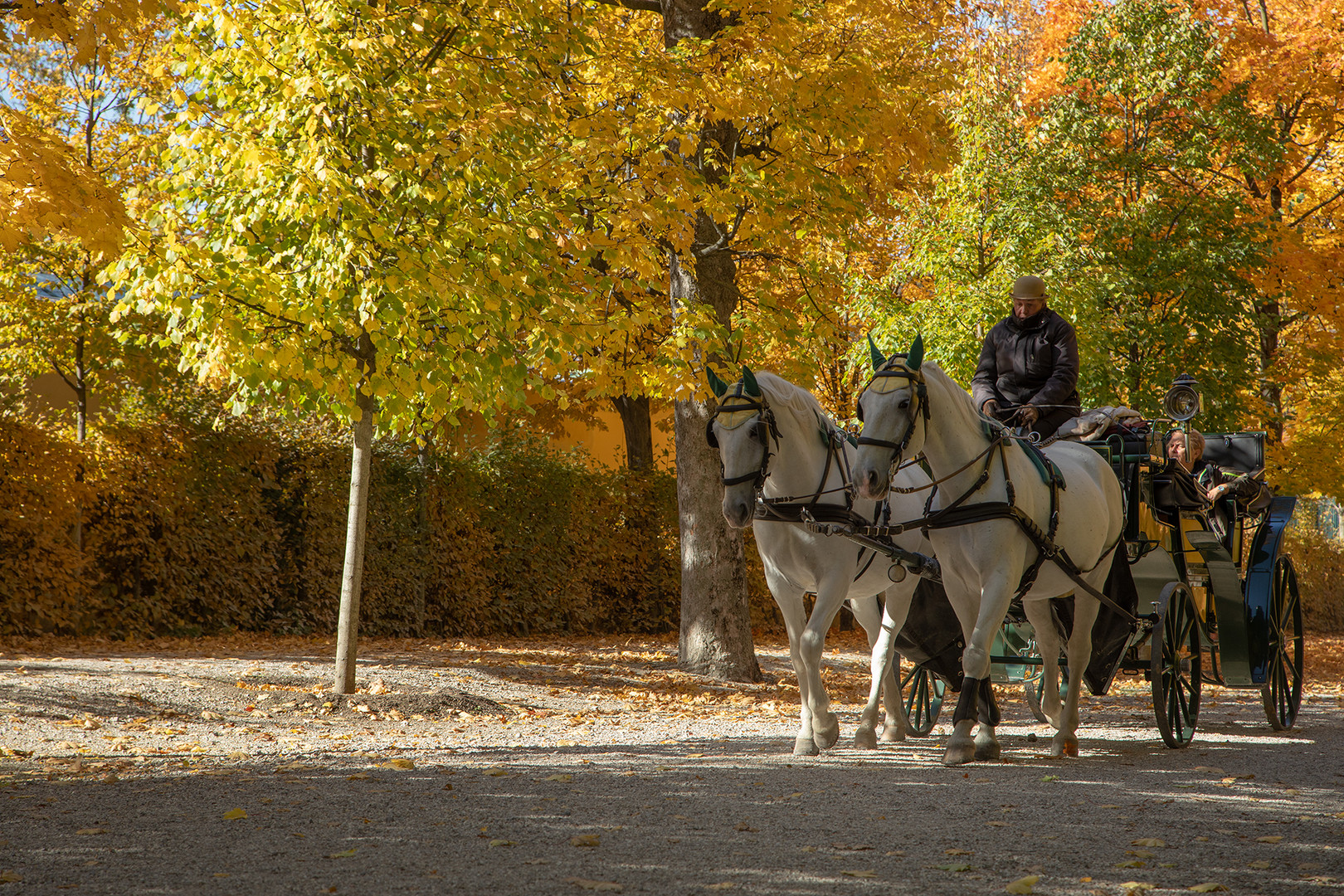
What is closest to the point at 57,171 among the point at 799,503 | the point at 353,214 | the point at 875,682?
the point at 353,214

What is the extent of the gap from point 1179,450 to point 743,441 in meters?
3.81

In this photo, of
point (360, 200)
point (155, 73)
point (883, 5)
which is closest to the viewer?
point (360, 200)

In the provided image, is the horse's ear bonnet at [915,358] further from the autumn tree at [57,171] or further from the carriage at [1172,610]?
the autumn tree at [57,171]

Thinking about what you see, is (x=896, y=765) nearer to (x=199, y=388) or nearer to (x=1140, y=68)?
(x=199, y=388)

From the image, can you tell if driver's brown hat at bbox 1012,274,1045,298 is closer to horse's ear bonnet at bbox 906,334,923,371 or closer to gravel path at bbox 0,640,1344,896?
horse's ear bonnet at bbox 906,334,923,371

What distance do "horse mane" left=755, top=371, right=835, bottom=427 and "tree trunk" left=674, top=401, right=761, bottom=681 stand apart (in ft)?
15.6

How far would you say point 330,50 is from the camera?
791cm

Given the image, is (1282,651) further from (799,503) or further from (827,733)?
(799,503)

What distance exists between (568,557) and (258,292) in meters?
9.12

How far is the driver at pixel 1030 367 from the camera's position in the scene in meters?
7.81

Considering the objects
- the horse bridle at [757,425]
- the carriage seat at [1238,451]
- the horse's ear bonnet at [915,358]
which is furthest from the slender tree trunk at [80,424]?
the carriage seat at [1238,451]

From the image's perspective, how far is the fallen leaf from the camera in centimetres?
381

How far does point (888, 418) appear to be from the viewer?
237 inches

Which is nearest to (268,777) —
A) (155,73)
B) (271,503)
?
(155,73)
